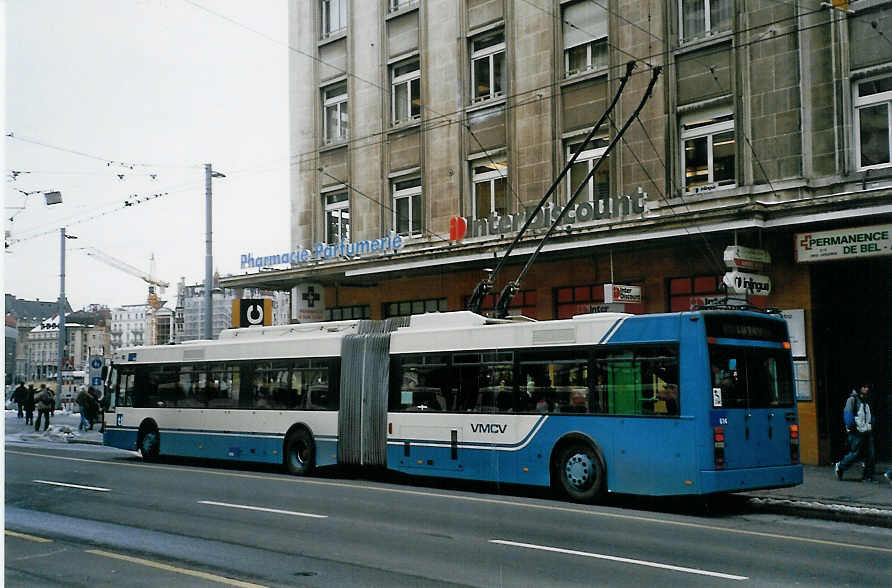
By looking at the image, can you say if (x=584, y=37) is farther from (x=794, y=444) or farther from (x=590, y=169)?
(x=794, y=444)

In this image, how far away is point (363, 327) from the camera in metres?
19.1

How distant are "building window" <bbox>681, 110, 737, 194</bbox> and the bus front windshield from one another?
714 centimetres

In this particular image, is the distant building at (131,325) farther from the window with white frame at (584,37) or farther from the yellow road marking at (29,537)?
the yellow road marking at (29,537)

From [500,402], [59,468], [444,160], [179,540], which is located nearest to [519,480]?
[500,402]

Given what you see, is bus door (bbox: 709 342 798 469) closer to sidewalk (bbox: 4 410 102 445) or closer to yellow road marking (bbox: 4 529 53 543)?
yellow road marking (bbox: 4 529 53 543)

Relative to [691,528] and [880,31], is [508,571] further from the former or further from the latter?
[880,31]

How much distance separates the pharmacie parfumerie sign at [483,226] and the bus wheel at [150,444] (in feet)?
25.4

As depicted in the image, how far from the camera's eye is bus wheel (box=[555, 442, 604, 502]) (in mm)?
14555

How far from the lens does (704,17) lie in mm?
21531

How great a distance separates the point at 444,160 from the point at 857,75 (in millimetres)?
11924

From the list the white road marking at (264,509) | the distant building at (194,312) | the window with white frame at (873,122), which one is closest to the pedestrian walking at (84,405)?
the white road marking at (264,509)

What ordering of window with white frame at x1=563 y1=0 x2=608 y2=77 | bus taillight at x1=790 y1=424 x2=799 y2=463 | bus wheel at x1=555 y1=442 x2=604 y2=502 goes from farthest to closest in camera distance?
window with white frame at x1=563 y1=0 x2=608 y2=77 → bus taillight at x1=790 y1=424 x2=799 y2=463 → bus wheel at x1=555 y1=442 x2=604 y2=502

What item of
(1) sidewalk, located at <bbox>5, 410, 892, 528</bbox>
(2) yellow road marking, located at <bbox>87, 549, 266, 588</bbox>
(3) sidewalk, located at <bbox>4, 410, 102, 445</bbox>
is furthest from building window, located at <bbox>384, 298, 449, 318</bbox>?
(2) yellow road marking, located at <bbox>87, 549, 266, 588</bbox>

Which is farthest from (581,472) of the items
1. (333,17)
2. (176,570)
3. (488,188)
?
(333,17)
